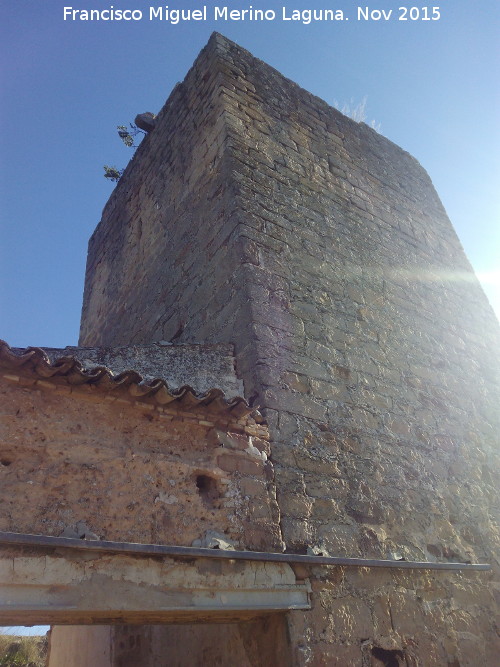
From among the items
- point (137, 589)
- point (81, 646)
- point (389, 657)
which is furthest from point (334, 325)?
point (81, 646)

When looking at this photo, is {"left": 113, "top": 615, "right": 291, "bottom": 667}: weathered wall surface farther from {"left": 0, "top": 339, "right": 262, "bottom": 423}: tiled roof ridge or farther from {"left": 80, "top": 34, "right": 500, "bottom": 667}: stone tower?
{"left": 0, "top": 339, "right": 262, "bottom": 423}: tiled roof ridge

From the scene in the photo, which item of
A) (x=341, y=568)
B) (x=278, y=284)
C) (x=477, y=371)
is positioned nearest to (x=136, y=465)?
(x=341, y=568)

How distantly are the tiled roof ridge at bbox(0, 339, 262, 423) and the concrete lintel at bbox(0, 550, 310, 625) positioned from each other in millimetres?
773

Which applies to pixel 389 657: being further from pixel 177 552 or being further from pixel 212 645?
pixel 177 552

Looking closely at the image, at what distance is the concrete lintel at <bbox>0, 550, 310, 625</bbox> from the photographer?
2.15m

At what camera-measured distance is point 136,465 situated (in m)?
2.64

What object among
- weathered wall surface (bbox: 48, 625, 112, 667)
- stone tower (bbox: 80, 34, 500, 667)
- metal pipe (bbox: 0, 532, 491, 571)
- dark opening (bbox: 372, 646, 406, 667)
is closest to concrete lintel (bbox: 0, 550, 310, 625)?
metal pipe (bbox: 0, 532, 491, 571)

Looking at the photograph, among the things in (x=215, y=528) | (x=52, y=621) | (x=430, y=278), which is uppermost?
(x=430, y=278)

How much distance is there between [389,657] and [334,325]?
2.12m

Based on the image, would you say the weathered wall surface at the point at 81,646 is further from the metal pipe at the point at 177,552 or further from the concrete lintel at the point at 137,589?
the metal pipe at the point at 177,552

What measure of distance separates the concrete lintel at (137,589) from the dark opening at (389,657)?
1.59 ft

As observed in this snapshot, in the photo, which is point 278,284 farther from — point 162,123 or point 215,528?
point 162,123

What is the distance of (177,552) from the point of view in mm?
2438

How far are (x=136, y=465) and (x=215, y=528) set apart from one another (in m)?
0.50
